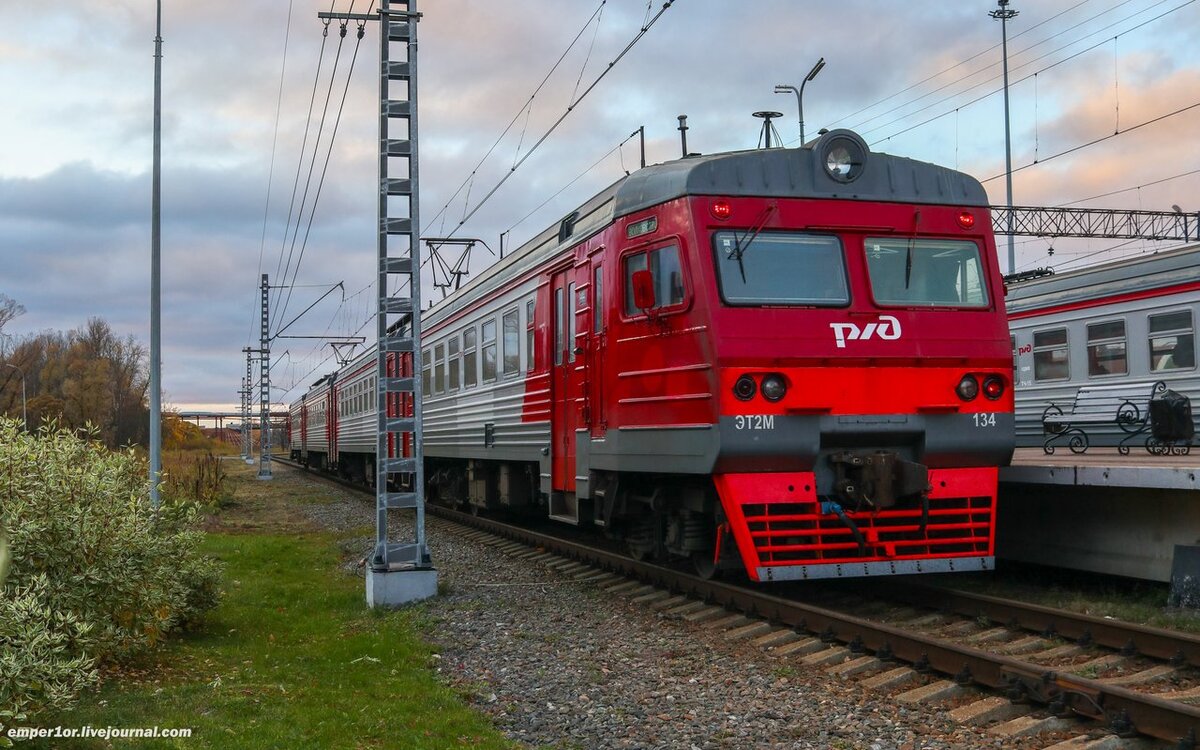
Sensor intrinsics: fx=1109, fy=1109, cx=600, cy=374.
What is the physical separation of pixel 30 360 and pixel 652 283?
70.4 meters

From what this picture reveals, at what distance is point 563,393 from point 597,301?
152 centimetres

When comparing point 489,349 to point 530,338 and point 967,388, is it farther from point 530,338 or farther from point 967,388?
point 967,388

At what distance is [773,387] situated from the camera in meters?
8.38

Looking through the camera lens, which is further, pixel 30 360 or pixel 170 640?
pixel 30 360

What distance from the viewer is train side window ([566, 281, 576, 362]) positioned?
10.9 meters

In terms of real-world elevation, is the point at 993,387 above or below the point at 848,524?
above

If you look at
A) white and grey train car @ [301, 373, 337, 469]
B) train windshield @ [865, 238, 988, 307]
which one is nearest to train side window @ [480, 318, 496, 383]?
train windshield @ [865, 238, 988, 307]

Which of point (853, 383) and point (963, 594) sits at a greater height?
point (853, 383)

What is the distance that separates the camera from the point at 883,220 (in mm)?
9141

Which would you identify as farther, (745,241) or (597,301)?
(597,301)

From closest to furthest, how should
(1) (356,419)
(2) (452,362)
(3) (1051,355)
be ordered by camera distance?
(3) (1051,355) → (2) (452,362) → (1) (356,419)

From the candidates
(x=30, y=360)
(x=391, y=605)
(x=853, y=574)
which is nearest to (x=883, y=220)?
(x=853, y=574)

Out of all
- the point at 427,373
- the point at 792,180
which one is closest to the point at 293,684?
the point at 792,180

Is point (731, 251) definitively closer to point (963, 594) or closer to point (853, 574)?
point (853, 574)
